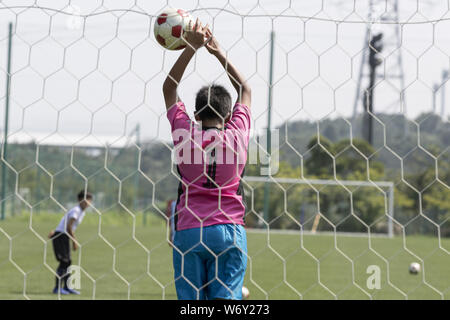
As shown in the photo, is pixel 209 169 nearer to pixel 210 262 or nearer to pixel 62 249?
pixel 210 262

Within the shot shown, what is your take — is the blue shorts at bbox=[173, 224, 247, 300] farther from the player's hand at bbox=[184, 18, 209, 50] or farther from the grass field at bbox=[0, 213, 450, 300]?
the grass field at bbox=[0, 213, 450, 300]

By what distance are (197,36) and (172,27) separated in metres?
0.25

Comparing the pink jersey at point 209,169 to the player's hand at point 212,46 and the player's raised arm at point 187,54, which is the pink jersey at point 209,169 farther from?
the player's hand at point 212,46

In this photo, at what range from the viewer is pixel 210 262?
9.93 ft

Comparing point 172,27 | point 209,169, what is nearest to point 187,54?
point 172,27

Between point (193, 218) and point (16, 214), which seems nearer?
point (193, 218)

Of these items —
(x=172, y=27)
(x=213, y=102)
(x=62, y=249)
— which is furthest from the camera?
(x=62, y=249)

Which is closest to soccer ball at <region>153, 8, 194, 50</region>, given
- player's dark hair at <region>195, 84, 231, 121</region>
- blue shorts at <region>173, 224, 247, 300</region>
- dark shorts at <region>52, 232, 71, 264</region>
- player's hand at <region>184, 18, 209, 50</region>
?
player's hand at <region>184, 18, 209, 50</region>

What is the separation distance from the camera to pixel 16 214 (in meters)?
23.7

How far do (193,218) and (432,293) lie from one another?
5.87m

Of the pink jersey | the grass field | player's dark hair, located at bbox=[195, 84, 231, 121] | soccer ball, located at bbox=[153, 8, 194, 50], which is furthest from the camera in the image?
the grass field

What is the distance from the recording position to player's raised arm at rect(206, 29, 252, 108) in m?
3.07
